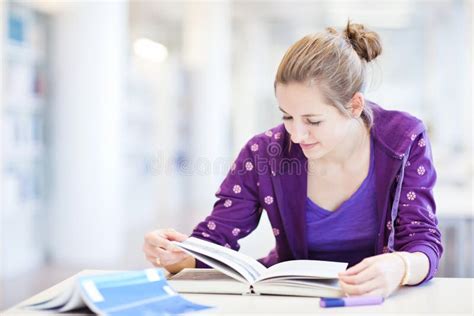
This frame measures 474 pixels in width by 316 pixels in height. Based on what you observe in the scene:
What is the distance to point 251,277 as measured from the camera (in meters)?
1.30

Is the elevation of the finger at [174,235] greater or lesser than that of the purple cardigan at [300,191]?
lesser

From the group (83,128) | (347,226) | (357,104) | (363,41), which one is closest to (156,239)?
(347,226)

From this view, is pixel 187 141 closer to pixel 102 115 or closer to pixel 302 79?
pixel 102 115

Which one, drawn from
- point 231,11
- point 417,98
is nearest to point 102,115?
point 231,11

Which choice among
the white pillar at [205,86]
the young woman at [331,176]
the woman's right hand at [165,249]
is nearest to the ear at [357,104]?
the young woman at [331,176]

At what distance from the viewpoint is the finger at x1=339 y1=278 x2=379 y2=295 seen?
1175 millimetres

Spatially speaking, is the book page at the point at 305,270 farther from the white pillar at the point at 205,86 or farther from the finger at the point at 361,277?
the white pillar at the point at 205,86

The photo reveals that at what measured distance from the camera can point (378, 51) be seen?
1.54 metres

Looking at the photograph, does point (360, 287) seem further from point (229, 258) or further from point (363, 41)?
point (363, 41)

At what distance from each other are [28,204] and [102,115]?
89 cm

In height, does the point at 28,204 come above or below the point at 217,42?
below

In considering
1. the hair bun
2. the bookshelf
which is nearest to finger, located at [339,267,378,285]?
the hair bun

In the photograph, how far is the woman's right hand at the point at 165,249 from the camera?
145cm

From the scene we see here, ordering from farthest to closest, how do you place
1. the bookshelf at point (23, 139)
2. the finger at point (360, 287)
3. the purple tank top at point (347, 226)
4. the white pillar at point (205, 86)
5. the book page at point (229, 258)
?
the white pillar at point (205, 86), the bookshelf at point (23, 139), the purple tank top at point (347, 226), the book page at point (229, 258), the finger at point (360, 287)
